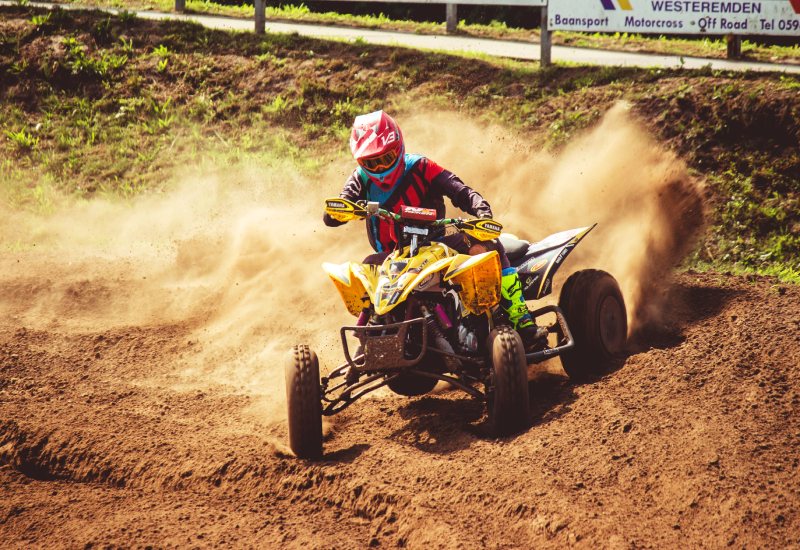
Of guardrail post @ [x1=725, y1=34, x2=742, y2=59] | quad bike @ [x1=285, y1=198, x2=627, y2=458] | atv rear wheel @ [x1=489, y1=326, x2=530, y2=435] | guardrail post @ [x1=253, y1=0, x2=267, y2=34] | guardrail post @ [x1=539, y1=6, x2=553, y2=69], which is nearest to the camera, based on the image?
atv rear wheel @ [x1=489, y1=326, x2=530, y2=435]

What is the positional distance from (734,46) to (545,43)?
2.52m

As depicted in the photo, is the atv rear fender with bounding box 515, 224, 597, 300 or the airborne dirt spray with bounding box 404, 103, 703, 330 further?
the airborne dirt spray with bounding box 404, 103, 703, 330

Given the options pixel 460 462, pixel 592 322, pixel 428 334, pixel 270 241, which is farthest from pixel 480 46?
pixel 460 462

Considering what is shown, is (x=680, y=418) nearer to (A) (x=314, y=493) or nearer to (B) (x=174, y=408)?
(A) (x=314, y=493)

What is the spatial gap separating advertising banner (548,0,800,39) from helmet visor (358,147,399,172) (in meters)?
6.28

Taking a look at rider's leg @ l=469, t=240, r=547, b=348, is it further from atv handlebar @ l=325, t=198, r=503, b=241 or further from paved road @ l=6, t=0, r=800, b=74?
paved road @ l=6, t=0, r=800, b=74

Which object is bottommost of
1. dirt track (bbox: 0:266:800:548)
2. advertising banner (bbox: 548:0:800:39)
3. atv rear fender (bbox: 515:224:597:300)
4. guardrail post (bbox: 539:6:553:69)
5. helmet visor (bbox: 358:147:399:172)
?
dirt track (bbox: 0:266:800:548)

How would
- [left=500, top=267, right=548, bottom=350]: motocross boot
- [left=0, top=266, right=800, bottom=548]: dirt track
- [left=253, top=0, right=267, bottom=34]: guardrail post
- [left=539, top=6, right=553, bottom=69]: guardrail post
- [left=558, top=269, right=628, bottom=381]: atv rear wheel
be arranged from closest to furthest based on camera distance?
[left=0, top=266, right=800, bottom=548]: dirt track < [left=500, top=267, right=548, bottom=350]: motocross boot < [left=558, top=269, right=628, bottom=381]: atv rear wheel < [left=539, top=6, right=553, bottom=69]: guardrail post < [left=253, top=0, right=267, bottom=34]: guardrail post

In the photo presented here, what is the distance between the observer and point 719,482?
506 cm

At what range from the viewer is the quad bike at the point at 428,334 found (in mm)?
6339

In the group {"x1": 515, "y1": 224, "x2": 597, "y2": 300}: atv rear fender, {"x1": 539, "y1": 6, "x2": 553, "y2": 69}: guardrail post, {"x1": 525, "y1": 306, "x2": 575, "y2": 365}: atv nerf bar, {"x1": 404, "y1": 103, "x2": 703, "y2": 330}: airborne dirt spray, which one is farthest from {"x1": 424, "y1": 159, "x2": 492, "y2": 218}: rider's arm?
{"x1": 539, "y1": 6, "x2": 553, "y2": 69}: guardrail post

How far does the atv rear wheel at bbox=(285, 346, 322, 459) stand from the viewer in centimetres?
634

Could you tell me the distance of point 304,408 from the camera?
6340 millimetres

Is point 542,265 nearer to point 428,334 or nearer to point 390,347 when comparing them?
point 428,334
